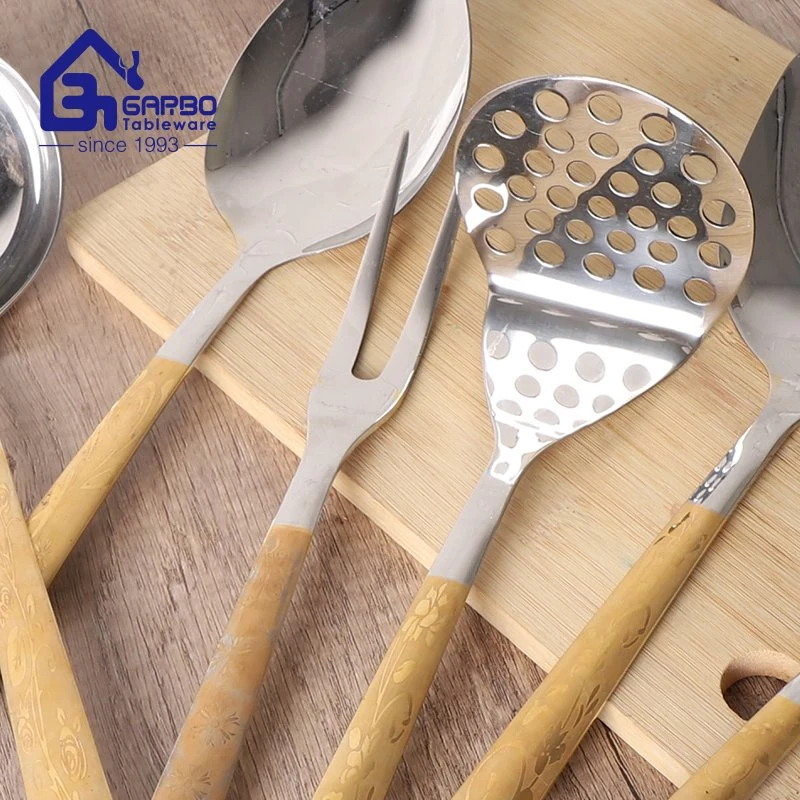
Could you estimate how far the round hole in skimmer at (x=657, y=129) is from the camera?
0.46 m

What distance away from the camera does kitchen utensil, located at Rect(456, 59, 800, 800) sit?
1.30ft

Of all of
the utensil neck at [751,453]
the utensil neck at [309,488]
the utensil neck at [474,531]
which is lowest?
the utensil neck at [751,453]

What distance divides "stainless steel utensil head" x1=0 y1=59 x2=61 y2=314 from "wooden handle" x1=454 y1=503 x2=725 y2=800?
15.2 inches

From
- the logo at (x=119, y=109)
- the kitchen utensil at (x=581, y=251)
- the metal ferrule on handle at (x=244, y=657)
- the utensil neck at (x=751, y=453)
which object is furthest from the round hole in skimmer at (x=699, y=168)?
the logo at (x=119, y=109)

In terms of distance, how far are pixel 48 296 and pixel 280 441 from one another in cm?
18

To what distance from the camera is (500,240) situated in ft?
1.74

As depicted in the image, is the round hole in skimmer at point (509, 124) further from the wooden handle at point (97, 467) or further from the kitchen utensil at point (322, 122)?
the wooden handle at point (97, 467)

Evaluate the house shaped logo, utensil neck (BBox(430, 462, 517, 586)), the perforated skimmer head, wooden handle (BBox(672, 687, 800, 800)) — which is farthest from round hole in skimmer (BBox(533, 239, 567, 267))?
the house shaped logo

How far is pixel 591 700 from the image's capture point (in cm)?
41

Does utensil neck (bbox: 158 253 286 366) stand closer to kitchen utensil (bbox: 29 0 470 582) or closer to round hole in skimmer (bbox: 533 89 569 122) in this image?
kitchen utensil (bbox: 29 0 470 582)

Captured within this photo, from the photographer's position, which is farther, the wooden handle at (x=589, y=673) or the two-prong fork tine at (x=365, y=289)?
the two-prong fork tine at (x=365, y=289)

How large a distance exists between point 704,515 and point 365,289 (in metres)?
0.21

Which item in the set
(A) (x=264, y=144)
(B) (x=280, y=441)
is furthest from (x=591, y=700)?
(A) (x=264, y=144)

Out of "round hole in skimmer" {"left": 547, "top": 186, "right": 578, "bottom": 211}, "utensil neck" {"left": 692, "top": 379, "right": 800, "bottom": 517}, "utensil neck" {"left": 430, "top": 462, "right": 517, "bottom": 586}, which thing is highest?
"round hole in skimmer" {"left": 547, "top": 186, "right": 578, "bottom": 211}
